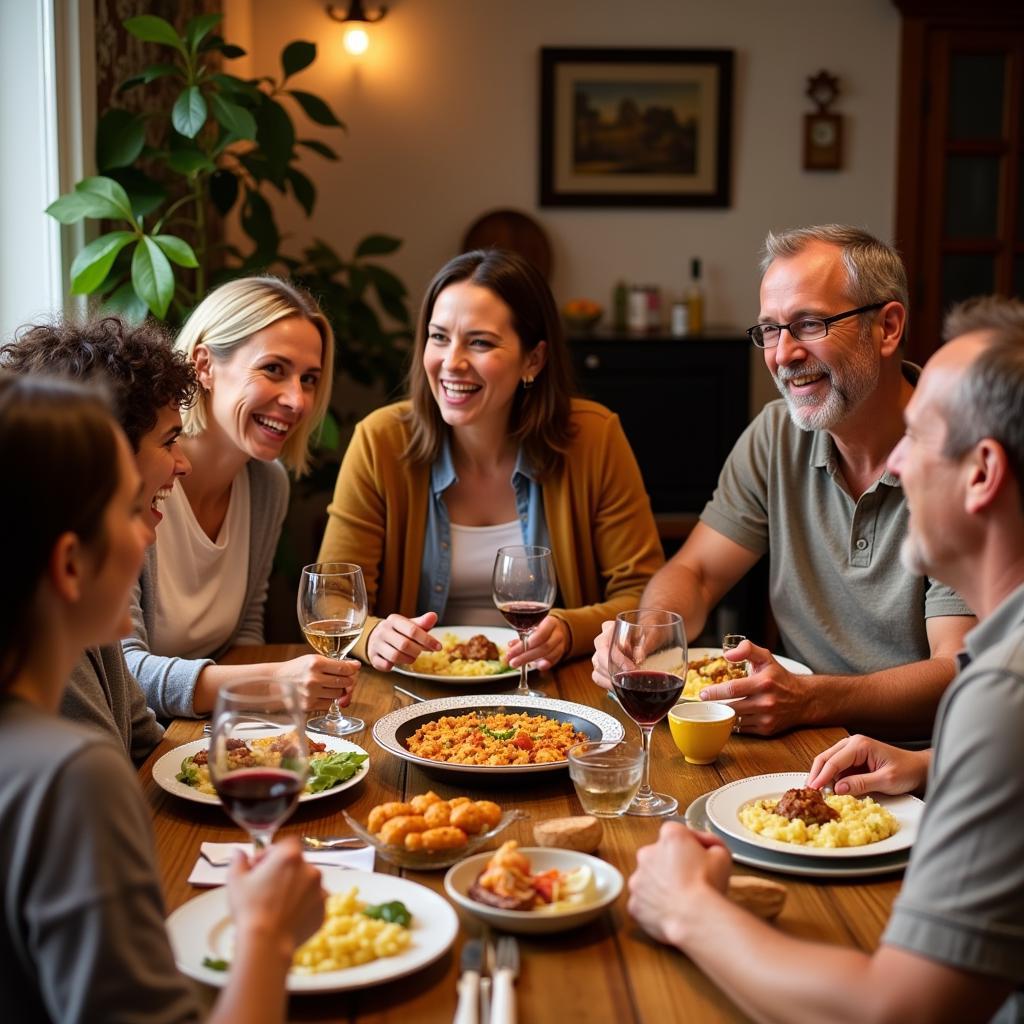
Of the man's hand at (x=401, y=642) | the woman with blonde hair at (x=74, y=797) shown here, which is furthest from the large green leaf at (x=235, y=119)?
the woman with blonde hair at (x=74, y=797)

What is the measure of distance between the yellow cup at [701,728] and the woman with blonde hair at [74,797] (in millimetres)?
831

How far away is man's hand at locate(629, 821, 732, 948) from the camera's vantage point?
1.27 m

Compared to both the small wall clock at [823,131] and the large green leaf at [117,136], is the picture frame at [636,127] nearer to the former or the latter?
the small wall clock at [823,131]

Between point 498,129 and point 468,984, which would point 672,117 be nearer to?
point 498,129

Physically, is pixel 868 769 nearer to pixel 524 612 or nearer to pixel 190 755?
pixel 524 612

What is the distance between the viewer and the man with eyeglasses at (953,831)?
1.08 meters

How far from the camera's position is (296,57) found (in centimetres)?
405

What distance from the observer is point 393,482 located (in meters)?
2.85

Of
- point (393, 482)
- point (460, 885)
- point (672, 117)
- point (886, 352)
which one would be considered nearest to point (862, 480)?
point (886, 352)

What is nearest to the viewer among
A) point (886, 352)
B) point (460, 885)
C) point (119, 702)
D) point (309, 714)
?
point (460, 885)

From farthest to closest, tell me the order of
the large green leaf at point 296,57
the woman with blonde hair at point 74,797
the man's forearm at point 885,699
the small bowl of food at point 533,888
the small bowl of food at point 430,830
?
1. the large green leaf at point 296,57
2. the man's forearm at point 885,699
3. the small bowl of food at point 430,830
4. the small bowl of food at point 533,888
5. the woman with blonde hair at point 74,797

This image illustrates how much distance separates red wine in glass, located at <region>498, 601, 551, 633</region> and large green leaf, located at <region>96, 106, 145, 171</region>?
6.37 feet

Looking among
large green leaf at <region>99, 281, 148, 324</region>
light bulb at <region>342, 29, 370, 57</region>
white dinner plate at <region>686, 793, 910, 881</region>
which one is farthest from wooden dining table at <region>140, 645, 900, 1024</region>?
light bulb at <region>342, 29, 370, 57</region>

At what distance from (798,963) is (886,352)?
158 centimetres
